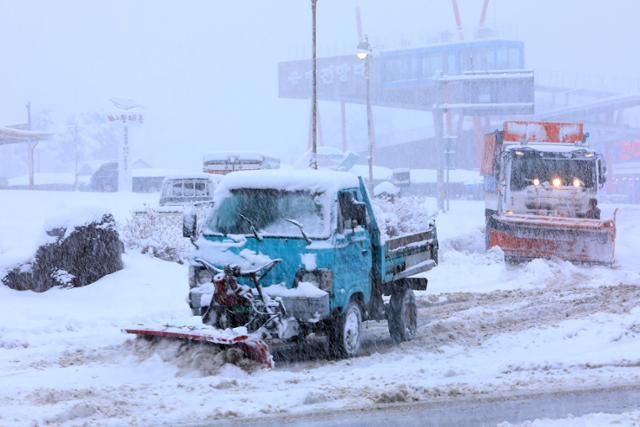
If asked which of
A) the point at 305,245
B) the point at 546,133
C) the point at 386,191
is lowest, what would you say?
the point at 386,191

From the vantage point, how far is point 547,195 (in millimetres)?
22656

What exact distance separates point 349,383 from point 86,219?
301 inches

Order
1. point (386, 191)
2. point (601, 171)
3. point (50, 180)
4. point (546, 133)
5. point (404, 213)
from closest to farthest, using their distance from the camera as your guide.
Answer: point (601, 171) < point (546, 133) < point (404, 213) < point (386, 191) < point (50, 180)

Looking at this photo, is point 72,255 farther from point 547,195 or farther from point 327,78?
point 327,78

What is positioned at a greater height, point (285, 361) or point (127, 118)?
point (127, 118)

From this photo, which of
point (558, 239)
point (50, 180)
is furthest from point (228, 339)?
point (50, 180)

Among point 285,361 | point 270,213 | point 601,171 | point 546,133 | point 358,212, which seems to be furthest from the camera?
point 546,133

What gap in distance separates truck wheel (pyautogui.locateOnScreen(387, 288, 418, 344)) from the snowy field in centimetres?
20

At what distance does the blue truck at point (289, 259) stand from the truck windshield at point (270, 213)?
0.04 ft

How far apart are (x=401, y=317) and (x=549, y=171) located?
1266cm

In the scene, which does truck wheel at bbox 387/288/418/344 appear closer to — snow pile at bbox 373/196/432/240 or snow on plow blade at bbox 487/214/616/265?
snow on plow blade at bbox 487/214/616/265

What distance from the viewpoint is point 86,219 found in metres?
14.4

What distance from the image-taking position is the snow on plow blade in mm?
20094

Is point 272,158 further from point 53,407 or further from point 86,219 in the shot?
point 53,407
